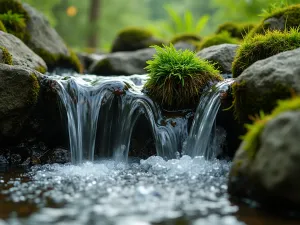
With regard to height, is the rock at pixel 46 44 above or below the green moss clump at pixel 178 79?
above

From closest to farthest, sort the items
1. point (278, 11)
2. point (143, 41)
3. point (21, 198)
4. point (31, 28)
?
point (21, 198)
point (278, 11)
point (31, 28)
point (143, 41)

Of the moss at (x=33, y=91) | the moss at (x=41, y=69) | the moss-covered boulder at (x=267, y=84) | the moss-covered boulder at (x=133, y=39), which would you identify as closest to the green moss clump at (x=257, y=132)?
the moss-covered boulder at (x=267, y=84)

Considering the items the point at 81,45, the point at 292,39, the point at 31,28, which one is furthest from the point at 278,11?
the point at 81,45

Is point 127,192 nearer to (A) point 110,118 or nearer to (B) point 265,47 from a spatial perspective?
(A) point 110,118

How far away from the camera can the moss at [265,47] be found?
652 centimetres

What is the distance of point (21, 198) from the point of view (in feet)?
14.0

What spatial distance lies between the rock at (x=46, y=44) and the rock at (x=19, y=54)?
58.2 inches

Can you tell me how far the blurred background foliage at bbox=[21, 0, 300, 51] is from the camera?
19.4 m

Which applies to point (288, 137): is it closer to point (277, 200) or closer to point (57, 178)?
point (277, 200)

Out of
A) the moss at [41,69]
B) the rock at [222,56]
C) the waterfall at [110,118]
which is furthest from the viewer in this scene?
the moss at [41,69]

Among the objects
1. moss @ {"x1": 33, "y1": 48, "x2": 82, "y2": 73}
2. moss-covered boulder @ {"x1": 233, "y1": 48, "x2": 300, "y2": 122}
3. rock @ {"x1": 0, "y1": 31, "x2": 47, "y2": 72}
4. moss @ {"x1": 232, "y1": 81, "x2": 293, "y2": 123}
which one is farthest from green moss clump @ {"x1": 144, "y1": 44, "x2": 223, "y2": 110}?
moss @ {"x1": 33, "y1": 48, "x2": 82, "y2": 73}

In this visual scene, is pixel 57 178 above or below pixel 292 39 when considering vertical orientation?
below

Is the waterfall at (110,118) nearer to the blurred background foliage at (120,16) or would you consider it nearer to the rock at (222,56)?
the rock at (222,56)

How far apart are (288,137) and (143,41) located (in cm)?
1097
